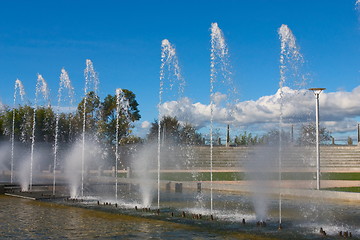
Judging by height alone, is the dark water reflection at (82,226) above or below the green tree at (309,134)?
below

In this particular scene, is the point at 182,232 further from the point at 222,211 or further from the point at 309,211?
the point at 309,211

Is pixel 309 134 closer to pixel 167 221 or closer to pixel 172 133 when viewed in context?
pixel 172 133

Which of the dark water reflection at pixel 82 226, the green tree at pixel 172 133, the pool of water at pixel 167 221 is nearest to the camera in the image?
the dark water reflection at pixel 82 226

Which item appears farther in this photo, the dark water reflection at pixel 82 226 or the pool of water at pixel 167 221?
the pool of water at pixel 167 221

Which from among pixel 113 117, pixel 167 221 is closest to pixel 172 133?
pixel 113 117

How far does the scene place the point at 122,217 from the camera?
12555 mm

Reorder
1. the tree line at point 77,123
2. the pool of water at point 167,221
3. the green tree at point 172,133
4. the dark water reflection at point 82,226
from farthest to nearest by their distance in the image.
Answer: the green tree at point 172,133 → the tree line at point 77,123 → the pool of water at point 167,221 → the dark water reflection at point 82,226

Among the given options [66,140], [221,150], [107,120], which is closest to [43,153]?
[66,140]

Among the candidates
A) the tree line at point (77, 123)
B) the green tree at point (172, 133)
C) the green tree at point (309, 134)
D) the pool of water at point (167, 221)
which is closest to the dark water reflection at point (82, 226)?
the pool of water at point (167, 221)

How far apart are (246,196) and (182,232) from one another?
10.0m

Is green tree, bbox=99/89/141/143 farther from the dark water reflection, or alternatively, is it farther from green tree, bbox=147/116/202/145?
the dark water reflection

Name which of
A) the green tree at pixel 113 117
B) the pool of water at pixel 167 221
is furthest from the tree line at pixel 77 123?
the pool of water at pixel 167 221

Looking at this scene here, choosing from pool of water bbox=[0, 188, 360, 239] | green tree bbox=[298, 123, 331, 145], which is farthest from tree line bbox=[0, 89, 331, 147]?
pool of water bbox=[0, 188, 360, 239]

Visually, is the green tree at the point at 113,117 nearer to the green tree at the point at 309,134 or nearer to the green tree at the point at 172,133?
the green tree at the point at 172,133
